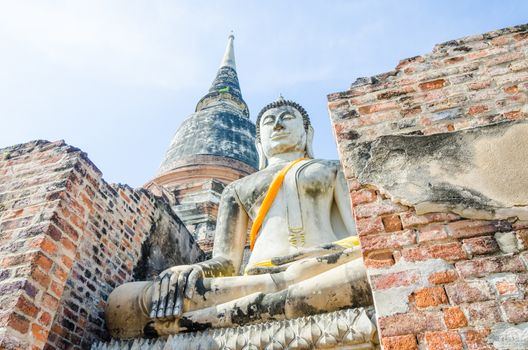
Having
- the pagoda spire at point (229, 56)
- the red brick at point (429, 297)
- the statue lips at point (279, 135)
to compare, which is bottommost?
the red brick at point (429, 297)

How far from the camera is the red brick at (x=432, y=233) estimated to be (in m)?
1.88

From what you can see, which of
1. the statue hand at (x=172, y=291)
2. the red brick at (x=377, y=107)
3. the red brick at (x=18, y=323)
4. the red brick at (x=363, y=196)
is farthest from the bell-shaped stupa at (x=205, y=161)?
the red brick at (x=363, y=196)

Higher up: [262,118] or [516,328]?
[262,118]

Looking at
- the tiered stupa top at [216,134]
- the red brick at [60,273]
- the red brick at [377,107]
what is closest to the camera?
the red brick at [377,107]

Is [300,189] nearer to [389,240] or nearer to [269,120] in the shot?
[269,120]

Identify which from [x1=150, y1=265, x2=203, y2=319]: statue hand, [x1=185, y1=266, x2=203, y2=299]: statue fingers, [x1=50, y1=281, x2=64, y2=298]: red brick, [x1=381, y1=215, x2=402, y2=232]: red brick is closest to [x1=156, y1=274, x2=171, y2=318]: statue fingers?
[x1=150, y1=265, x2=203, y2=319]: statue hand

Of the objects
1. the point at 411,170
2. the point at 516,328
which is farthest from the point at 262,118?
the point at 516,328

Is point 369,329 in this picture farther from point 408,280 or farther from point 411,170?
point 411,170

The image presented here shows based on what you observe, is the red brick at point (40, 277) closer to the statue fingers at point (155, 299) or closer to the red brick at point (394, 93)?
the statue fingers at point (155, 299)

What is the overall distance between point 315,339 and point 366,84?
1.54m

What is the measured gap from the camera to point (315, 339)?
2357 mm

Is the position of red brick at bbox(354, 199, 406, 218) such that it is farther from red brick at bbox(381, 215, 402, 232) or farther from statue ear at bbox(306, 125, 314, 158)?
statue ear at bbox(306, 125, 314, 158)

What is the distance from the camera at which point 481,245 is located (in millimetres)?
1805

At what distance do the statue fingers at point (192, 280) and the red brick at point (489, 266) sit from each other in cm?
182
